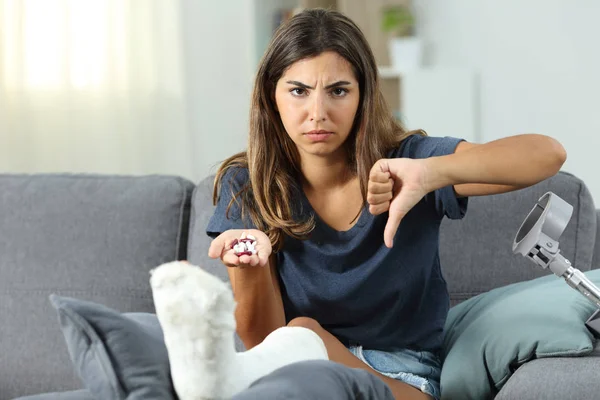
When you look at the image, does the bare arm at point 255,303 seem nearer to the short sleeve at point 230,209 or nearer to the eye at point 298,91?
the short sleeve at point 230,209

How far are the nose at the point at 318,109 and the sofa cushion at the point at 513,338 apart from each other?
0.47 m

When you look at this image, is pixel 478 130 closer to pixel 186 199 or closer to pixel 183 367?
pixel 186 199

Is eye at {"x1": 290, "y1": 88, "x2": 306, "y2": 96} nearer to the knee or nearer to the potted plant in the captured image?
the knee

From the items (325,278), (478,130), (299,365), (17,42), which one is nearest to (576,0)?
(478,130)

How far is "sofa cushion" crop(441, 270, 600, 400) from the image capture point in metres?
Result: 1.51

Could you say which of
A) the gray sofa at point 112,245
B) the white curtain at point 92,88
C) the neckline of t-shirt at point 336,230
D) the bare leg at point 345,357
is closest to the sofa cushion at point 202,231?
the gray sofa at point 112,245

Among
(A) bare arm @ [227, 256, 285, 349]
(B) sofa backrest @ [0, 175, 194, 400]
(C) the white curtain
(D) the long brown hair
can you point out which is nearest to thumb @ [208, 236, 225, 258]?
(A) bare arm @ [227, 256, 285, 349]

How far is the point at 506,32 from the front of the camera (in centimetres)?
387

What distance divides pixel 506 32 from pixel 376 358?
255 centimetres

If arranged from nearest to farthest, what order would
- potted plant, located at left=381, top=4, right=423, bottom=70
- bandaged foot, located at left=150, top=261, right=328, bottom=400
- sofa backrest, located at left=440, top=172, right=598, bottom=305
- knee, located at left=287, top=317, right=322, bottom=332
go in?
bandaged foot, located at left=150, top=261, right=328, bottom=400 < knee, located at left=287, top=317, right=322, bottom=332 < sofa backrest, located at left=440, top=172, right=598, bottom=305 < potted plant, located at left=381, top=4, right=423, bottom=70

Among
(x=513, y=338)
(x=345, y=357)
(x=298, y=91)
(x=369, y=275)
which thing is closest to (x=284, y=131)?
(x=298, y=91)

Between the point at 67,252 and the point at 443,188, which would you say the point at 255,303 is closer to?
the point at 443,188

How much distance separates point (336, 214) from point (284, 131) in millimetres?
185

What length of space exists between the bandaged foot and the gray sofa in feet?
2.64
